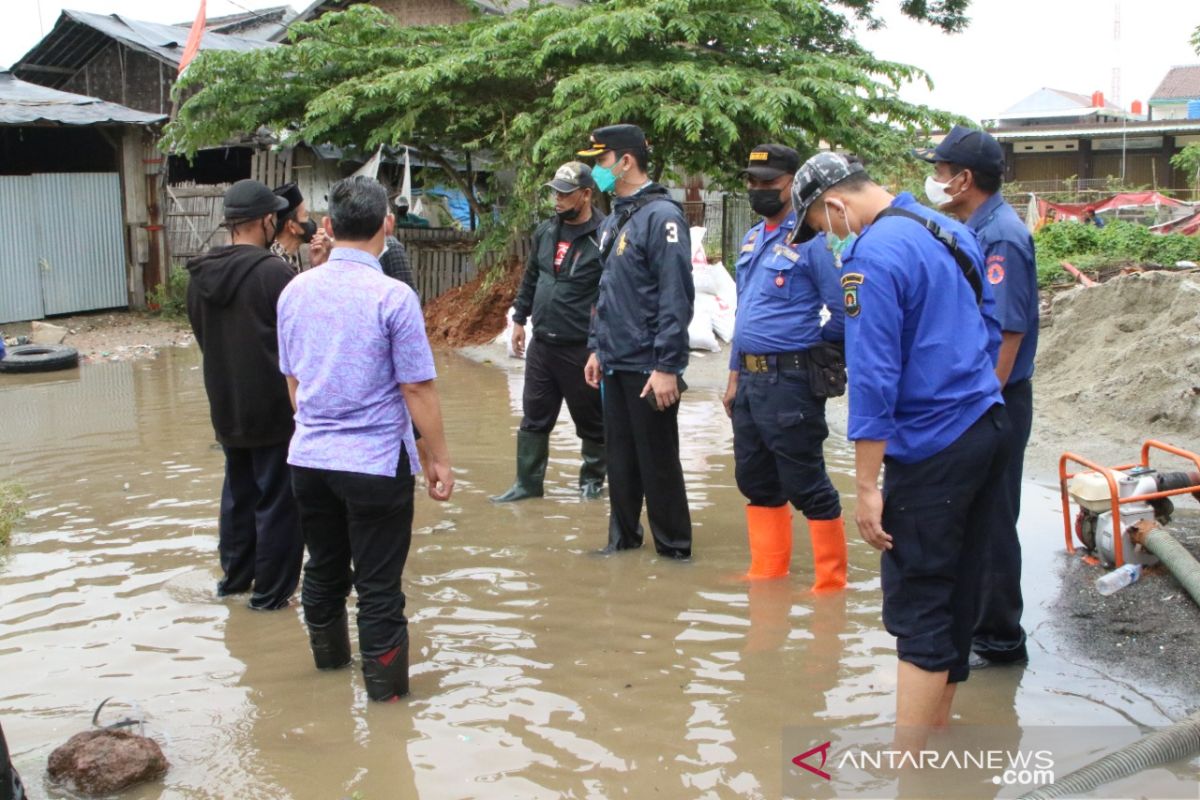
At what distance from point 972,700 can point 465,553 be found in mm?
2708

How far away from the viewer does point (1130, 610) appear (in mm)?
4621

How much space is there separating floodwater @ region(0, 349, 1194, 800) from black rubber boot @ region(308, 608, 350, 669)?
5 cm

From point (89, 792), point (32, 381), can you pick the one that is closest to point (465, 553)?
point (89, 792)

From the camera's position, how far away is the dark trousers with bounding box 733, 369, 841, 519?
15.3 feet

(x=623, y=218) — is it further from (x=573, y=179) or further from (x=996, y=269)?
(x=996, y=269)

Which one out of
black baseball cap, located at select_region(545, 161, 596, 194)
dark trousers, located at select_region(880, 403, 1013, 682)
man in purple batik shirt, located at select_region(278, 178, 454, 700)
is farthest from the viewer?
black baseball cap, located at select_region(545, 161, 596, 194)

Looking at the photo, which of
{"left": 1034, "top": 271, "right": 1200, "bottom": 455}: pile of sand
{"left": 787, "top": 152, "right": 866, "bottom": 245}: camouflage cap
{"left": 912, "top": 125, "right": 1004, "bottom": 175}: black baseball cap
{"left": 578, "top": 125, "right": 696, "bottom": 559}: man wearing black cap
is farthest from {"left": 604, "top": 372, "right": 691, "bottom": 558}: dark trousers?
{"left": 1034, "top": 271, "right": 1200, "bottom": 455}: pile of sand

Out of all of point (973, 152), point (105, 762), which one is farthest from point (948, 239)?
point (105, 762)

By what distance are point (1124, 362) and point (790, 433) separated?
547cm

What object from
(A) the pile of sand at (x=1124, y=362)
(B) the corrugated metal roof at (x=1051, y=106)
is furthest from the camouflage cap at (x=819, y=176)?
(B) the corrugated metal roof at (x=1051, y=106)

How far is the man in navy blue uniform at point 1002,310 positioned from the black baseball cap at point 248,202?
2.75 meters

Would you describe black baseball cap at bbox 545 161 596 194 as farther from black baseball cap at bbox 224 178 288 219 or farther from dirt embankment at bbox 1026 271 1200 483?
dirt embankment at bbox 1026 271 1200 483

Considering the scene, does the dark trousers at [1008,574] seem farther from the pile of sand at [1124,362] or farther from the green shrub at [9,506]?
the green shrub at [9,506]

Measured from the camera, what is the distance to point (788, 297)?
15.4 ft
